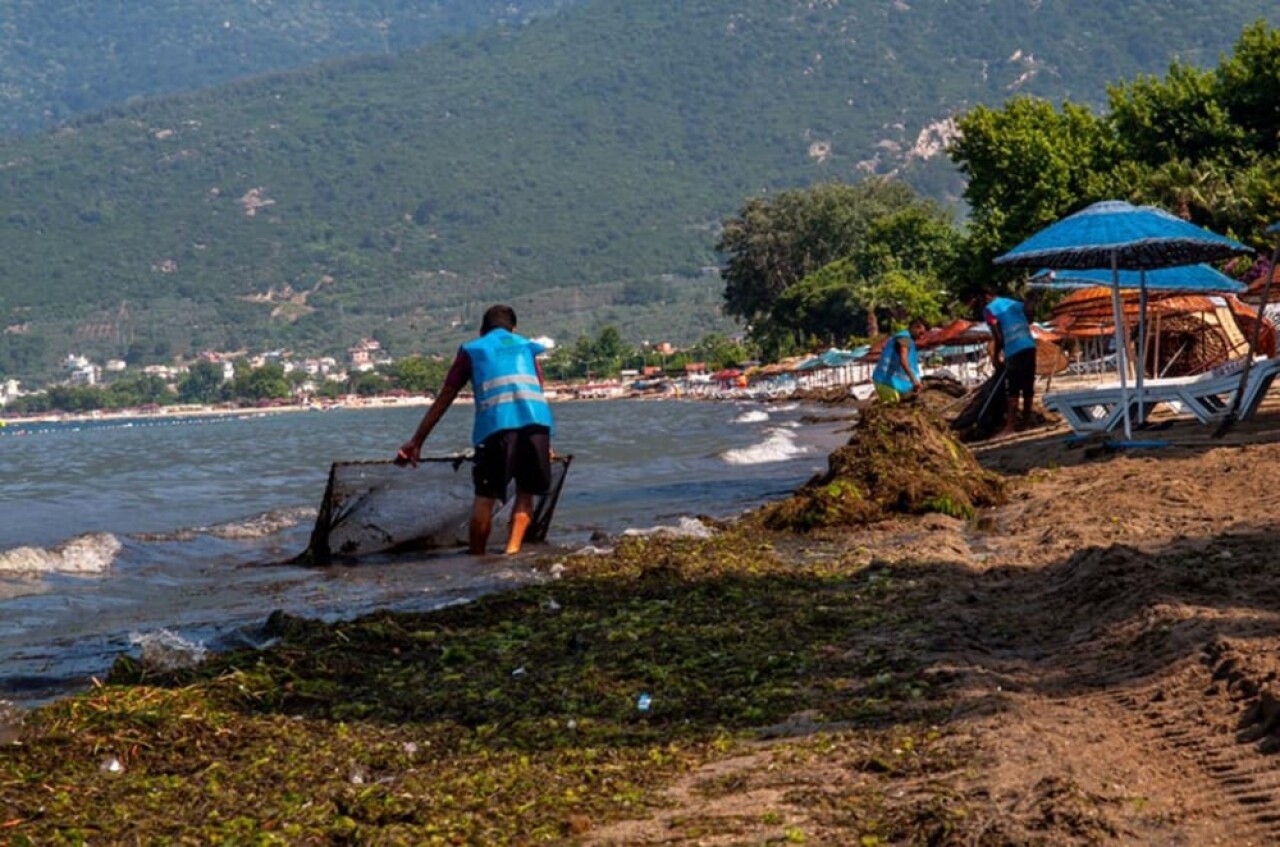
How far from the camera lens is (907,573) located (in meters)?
7.93

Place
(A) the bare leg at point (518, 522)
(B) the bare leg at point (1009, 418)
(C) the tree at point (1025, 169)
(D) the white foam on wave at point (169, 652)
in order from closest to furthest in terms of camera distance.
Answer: (D) the white foam on wave at point (169, 652)
(A) the bare leg at point (518, 522)
(B) the bare leg at point (1009, 418)
(C) the tree at point (1025, 169)

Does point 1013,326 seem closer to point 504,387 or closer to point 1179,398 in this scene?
point 1179,398

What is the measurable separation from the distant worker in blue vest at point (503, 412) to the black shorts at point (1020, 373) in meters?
8.86

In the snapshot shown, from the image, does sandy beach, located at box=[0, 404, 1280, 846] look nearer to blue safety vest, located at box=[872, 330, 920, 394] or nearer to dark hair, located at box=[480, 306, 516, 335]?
dark hair, located at box=[480, 306, 516, 335]

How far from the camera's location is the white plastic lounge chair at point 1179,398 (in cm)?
1426

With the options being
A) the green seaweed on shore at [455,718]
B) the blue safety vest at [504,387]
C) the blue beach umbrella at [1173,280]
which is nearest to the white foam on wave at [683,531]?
the blue safety vest at [504,387]

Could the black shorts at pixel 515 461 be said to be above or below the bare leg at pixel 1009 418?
above

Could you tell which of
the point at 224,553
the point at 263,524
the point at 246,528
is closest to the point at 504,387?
the point at 224,553

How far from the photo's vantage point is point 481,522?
10508 mm

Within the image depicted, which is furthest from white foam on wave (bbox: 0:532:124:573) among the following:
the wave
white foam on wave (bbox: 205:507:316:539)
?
white foam on wave (bbox: 205:507:316:539)

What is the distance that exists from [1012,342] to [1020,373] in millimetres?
840

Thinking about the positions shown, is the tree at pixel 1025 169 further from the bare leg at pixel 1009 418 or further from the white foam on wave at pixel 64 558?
the white foam on wave at pixel 64 558

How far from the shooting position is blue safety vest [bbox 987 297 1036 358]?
1725 centimetres

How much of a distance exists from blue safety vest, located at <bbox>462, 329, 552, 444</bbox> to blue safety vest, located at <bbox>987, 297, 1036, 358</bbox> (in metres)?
8.71
